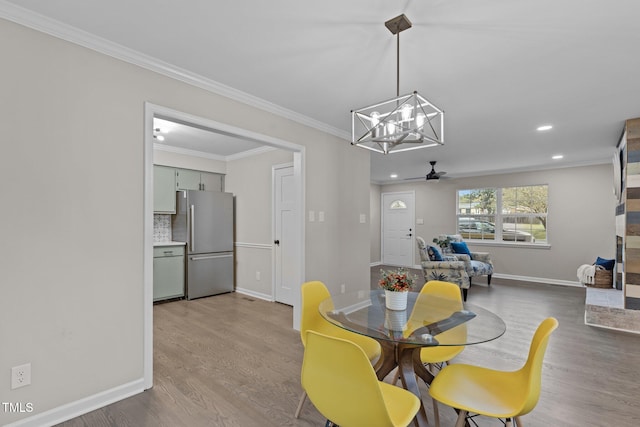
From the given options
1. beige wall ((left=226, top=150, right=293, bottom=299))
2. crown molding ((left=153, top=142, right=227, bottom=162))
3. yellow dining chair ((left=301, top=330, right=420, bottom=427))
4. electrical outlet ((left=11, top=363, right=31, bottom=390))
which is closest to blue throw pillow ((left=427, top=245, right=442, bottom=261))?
beige wall ((left=226, top=150, right=293, bottom=299))

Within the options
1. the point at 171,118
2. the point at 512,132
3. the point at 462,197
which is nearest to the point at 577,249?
the point at 462,197

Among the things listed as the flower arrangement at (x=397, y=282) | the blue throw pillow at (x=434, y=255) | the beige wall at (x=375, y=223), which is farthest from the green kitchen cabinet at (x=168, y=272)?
the beige wall at (x=375, y=223)

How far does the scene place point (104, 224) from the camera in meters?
2.12

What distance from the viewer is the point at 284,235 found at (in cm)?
476

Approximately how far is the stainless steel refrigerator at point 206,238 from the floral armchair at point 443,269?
3.32 meters

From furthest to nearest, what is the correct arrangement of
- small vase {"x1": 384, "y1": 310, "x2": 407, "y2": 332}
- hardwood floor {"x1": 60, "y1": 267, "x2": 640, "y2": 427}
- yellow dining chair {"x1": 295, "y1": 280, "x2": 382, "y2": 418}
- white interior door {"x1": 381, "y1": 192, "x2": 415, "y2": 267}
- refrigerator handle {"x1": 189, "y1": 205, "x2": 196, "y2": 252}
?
white interior door {"x1": 381, "y1": 192, "x2": 415, "y2": 267}, refrigerator handle {"x1": 189, "y1": 205, "x2": 196, "y2": 252}, yellow dining chair {"x1": 295, "y1": 280, "x2": 382, "y2": 418}, hardwood floor {"x1": 60, "y1": 267, "x2": 640, "y2": 427}, small vase {"x1": 384, "y1": 310, "x2": 407, "y2": 332}

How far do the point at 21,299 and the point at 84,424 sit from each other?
0.85 m

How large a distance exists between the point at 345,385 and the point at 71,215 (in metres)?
1.95

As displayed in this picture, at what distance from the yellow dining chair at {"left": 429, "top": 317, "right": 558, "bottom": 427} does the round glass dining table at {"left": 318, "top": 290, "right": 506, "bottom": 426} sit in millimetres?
193

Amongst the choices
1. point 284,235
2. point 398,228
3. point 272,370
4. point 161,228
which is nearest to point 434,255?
point 284,235

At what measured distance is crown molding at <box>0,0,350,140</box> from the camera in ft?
5.89

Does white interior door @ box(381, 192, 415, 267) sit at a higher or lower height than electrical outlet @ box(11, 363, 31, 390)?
higher

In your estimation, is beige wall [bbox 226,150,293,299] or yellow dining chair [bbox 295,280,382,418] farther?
beige wall [bbox 226,150,293,299]

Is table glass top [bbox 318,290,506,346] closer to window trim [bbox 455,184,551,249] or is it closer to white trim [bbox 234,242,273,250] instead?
white trim [bbox 234,242,273,250]
